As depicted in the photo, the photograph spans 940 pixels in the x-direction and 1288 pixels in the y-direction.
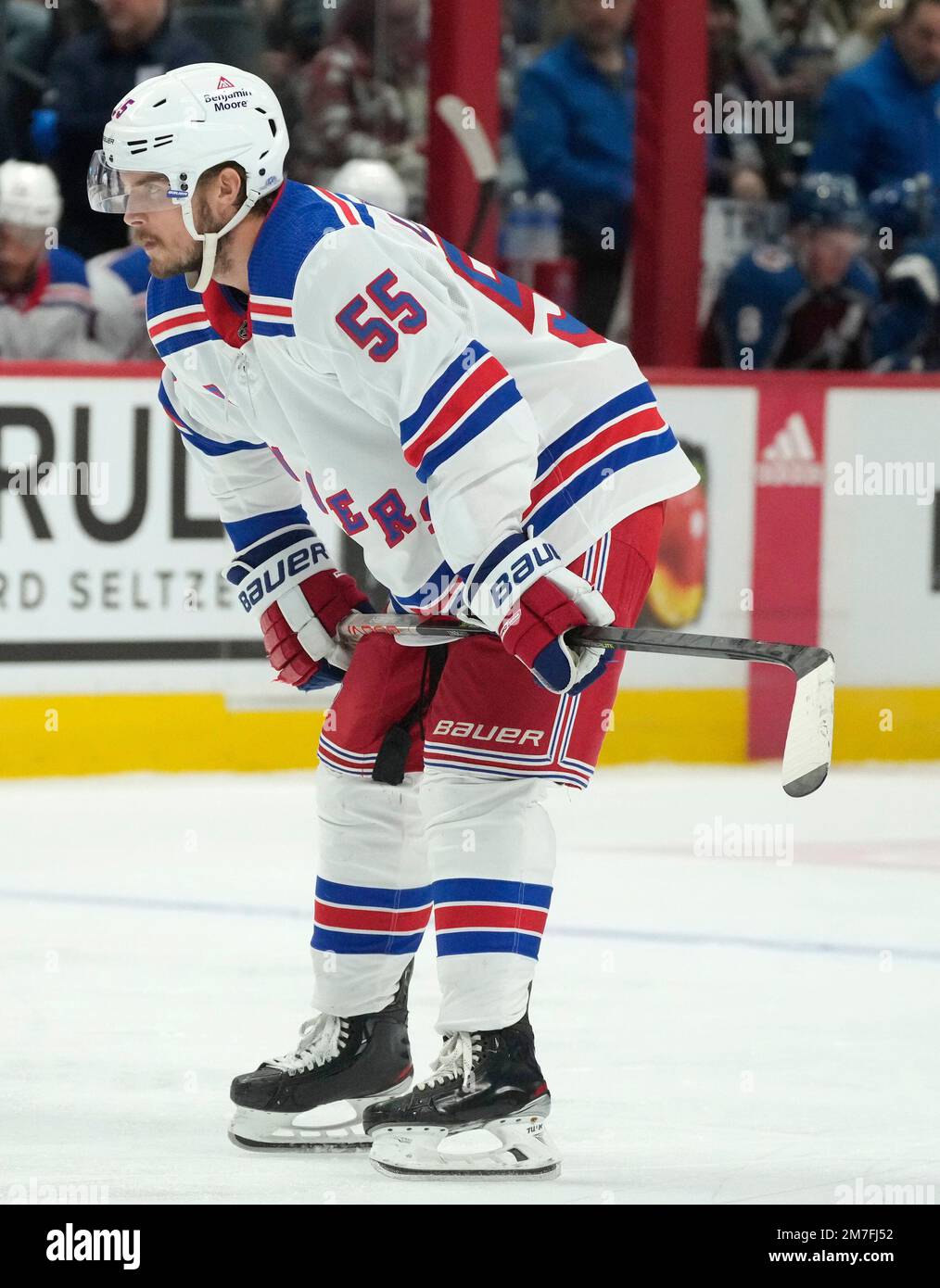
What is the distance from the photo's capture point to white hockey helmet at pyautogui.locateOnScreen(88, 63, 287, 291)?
3.04 m

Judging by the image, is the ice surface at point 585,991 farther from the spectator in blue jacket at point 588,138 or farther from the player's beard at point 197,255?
the spectator in blue jacket at point 588,138

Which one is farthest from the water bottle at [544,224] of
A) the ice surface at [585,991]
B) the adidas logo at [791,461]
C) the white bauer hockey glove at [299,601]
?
the white bauer hockey glove at [299,601]

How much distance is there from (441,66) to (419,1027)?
4451 millimetres

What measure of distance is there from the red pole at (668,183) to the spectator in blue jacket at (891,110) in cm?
43

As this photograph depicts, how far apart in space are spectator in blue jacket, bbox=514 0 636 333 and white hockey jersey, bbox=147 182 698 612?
14.4 ft

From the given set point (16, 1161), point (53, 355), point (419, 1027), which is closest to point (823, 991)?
point (419, 1027)

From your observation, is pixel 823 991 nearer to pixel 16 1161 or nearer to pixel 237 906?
pixel 237 906

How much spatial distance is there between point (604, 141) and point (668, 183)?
0.93 ft

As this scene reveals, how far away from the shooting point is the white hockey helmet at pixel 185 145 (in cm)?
304

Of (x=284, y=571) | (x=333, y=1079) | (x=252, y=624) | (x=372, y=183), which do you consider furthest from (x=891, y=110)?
A: (x=333, y=1079)

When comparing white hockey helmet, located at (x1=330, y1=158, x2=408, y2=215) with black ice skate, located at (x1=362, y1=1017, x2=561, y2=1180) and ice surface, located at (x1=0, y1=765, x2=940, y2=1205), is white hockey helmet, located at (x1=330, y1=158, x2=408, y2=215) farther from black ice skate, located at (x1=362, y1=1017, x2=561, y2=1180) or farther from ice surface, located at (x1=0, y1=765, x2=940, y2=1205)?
black ice skate, located at (x1=362, y1=1017, x2=561, y2=1180)

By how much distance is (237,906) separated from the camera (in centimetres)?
501

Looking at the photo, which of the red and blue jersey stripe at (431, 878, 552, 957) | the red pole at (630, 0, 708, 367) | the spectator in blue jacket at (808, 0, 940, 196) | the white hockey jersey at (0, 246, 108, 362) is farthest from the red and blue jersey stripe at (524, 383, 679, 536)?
the spectator in blue jacket at (808, 0, 940, 196)
